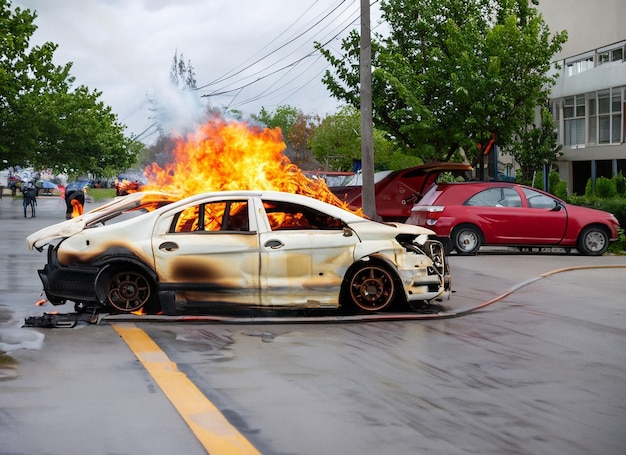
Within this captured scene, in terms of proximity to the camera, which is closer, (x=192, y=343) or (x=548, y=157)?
(x=192, y=343)

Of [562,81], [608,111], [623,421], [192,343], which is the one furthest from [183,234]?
[562,81]

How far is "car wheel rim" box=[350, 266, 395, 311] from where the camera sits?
10477 millimetres

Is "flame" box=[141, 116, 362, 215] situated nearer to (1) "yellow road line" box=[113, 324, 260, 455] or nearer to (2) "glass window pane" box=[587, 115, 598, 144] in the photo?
(1) "yellow road line" box=[113, 324, 260, 455]

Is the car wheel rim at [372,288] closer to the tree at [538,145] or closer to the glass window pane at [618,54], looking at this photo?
the tree at [538,145]

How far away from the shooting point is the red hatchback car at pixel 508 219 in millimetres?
19438

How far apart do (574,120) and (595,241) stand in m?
24.7

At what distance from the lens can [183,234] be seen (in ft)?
33.8

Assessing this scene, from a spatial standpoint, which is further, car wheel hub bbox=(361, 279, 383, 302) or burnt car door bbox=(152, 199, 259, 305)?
car wheel hub bbox=(361, 279, 383, 302)

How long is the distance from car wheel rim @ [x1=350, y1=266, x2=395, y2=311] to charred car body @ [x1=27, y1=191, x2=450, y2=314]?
0.01 meters

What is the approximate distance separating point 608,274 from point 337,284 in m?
7.72

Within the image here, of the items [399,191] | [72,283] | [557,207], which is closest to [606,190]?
[399,191]

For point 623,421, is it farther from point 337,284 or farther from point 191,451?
point 337,284

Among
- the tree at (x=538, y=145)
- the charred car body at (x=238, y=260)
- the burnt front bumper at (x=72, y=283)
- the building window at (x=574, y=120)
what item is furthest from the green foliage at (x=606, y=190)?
the burnt front bumper at (x=72, y=283)

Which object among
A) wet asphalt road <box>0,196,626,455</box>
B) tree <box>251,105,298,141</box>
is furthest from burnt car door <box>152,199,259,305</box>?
tree <box>251,105,298,141</box>
